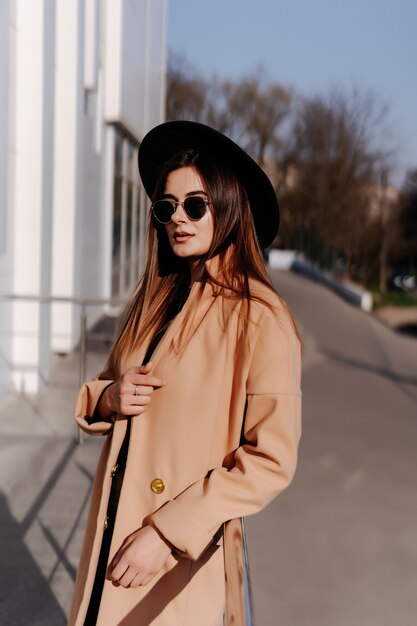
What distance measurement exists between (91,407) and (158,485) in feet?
1.21

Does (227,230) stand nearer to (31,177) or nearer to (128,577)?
(128,577)

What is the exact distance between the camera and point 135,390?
168 cm

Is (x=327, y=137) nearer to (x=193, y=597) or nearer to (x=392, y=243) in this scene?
(x=392, y=243)

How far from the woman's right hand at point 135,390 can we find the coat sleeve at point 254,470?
0.64ft

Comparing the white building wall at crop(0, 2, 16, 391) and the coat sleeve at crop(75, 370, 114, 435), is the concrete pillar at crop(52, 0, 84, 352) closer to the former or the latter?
the white building wall at crop(0, 2, 16, 391)

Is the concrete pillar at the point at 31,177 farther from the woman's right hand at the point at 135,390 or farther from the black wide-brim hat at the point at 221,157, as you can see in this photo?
the woman's right hand at the point at 135,390

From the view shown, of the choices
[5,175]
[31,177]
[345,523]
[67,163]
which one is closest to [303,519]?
[345,523]

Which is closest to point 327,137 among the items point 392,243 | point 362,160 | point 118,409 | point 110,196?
point 362,160

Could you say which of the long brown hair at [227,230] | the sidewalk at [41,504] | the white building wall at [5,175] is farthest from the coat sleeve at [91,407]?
the white building wall at [5,175]

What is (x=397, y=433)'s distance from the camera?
762 cm

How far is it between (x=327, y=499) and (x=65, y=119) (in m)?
6.36

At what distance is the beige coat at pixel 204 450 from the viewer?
157cm

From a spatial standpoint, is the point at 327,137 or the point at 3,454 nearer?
the point at 3,454

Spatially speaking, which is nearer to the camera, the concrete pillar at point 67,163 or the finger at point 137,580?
the finger at point 137,580
